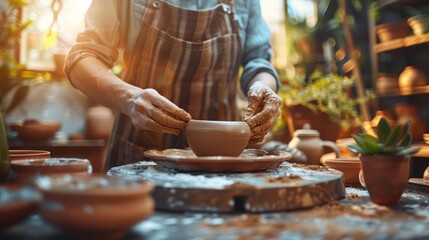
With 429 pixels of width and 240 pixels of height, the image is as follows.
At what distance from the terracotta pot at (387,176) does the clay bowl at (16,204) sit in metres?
0.78

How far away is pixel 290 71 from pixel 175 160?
428 cm

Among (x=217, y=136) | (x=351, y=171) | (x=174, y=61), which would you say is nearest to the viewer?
(x=217, y=136)

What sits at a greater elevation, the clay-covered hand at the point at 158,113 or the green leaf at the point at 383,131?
the clay-covered hand at the point at 158,113

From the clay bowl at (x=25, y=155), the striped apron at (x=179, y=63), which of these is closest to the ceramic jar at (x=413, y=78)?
the striped apron at (x=179, y=63)

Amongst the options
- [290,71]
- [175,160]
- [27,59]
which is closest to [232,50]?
[175,160]

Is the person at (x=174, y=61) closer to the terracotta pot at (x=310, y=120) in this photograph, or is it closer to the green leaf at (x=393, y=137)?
the green leaf at (x=393, y=137)

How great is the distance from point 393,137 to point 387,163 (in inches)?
2.9

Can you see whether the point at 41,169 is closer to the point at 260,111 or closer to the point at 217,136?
the point at 217,136

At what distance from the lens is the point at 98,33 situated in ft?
5.39

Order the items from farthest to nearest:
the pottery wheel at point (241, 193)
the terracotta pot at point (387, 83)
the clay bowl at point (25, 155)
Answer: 1. the terracotta pot at point (387, 83)
2. the clay bowl at point (25, 155)
3. the pottery wheel at point (241, 193)

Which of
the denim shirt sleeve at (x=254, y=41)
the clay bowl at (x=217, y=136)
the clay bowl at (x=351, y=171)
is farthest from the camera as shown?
the denim shirt sleeve at (x=254, y=41)

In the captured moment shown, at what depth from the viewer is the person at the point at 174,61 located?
1551mm

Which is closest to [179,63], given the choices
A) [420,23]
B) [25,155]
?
[25,155]

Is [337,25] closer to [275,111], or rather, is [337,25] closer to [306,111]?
[306,111]
